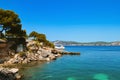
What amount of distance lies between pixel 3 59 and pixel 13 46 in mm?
6873

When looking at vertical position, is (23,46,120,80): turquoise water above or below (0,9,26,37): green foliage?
below

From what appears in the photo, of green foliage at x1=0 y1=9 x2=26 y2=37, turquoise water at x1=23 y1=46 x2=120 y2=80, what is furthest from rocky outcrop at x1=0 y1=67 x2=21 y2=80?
green foliage at x1=0 y1=9 x2=26 y2=37

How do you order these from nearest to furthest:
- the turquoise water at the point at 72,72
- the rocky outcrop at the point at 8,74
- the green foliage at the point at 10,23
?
1. the rocky outcrop at the point at 8,74
2. the turquoise water at the point at 72,72
3. the green foliage at the point at 10,23

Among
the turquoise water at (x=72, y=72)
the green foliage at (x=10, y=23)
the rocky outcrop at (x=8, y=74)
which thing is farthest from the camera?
the green foliage at (x=10, y=23)

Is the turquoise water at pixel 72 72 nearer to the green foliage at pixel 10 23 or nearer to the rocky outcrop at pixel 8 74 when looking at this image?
the rocky outcrop at pixel 8 74

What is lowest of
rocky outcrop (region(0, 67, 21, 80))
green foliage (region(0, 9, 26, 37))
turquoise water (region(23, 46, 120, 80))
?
turquoise water (region(23, 46, 120, 80))

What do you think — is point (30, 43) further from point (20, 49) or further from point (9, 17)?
point (9, 17)

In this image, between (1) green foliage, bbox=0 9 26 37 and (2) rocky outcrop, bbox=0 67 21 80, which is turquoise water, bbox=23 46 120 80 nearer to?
(2) rocky outcrop, bbox=0 67 21 80

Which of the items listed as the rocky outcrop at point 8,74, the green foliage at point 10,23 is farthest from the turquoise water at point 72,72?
the green foliage at point 10,23

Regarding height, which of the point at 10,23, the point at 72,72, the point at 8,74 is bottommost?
the point at 72,72

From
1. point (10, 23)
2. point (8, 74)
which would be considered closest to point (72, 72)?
point (8, 74)

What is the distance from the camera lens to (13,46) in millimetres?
61250

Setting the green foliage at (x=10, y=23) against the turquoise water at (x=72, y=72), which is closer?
the turquoise water at (x=72, y=72)

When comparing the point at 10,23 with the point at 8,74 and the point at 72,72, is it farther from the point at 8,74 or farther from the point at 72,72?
the point at 8,74
